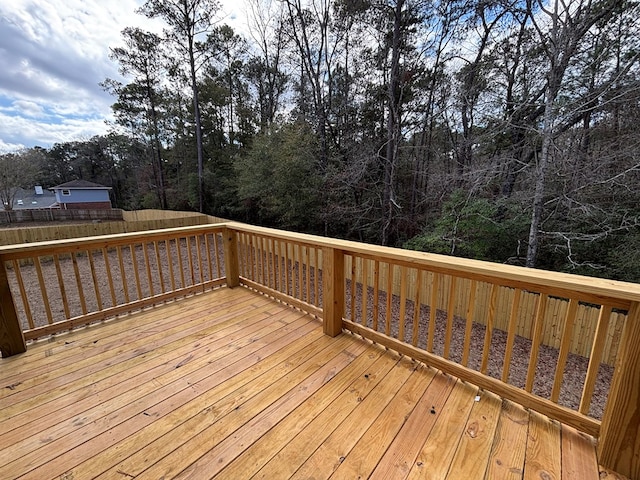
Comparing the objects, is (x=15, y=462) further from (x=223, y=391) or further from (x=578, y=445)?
(x=578, y=445)

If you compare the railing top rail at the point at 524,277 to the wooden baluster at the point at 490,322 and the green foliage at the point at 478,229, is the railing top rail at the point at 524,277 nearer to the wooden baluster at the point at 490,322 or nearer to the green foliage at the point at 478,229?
the wooden baluster at the point at 490,322

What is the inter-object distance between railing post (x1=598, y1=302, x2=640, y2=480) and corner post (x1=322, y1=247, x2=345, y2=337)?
1.58m

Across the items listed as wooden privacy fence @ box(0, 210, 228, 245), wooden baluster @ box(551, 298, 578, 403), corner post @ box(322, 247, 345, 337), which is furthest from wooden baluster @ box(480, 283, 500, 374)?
wooden privacy fence @ box(0, 210, 228, 245)

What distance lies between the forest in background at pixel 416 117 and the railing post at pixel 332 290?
446 centimetres

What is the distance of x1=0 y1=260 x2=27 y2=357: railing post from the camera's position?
1.94 meters

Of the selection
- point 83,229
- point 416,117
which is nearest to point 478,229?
point 416,117

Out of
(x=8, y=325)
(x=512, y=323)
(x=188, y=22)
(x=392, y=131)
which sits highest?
(x=188, y=22)

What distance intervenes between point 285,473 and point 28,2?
6.32m

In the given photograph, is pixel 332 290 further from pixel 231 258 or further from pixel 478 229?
pixel 478 229

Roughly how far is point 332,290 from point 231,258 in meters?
1.64

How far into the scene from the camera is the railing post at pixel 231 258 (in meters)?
3.25

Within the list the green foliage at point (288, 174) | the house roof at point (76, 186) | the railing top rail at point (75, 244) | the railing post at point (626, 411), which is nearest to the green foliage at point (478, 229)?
the green foliage at point (288, 174)

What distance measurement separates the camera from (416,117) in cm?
819

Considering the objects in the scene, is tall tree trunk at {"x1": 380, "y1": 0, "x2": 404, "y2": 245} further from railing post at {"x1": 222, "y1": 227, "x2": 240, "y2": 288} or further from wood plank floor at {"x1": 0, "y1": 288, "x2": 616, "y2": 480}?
wood plank floor at {"x1": 0, "y1": 288, "x2": 616, "y2": 480}
